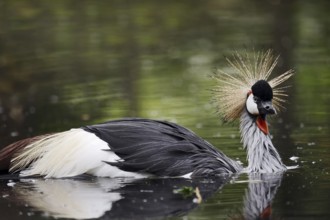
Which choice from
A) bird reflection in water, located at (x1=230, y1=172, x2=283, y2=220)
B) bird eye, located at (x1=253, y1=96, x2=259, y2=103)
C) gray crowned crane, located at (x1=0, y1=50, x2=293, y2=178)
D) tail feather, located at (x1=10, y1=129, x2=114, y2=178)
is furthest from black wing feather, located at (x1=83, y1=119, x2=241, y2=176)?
bird eye, located at (x1=253, y1=96, x2=259, y2=103)

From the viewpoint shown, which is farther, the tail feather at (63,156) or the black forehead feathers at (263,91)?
the black forehead feathers at (263,91)

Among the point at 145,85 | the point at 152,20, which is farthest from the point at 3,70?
the point at 152,20

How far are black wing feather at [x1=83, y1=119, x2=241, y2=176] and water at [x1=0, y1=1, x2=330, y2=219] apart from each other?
15 centimetres

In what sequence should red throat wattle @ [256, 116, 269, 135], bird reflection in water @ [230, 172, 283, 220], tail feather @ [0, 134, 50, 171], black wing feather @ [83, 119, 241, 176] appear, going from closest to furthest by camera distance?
1. bird reflection in water @ [230, 172, 283, 220]
2. black wing feather @ [83, 119, 241, 176]
3. tail feather @ [0, 134, 50, 171]
4. red throat wattle @ [256, 116, 269, 135]

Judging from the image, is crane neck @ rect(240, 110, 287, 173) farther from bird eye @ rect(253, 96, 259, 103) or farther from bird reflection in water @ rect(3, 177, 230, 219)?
bird reflection in water @ rect(3, 177, 230, 219)

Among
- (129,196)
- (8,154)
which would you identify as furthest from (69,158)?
(129,196)

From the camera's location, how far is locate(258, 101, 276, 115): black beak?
8883 mm

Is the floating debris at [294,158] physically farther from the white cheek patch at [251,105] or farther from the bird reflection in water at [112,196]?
the bird reflection in water at [112,196]

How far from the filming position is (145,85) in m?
13.7

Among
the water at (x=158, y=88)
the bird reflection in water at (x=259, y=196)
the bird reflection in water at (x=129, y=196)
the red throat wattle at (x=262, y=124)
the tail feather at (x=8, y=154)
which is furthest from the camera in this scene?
the red throat wattle at (x=262, y=124)

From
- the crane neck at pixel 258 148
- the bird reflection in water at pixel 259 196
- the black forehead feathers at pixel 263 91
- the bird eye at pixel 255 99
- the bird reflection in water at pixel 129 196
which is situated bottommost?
the bird reflection in water at pixel 259 196

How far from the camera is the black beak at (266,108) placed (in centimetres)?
888

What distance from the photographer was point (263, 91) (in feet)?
29.1

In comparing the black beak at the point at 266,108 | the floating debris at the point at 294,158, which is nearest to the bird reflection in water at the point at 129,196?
the floating debris at the point at 294,158
